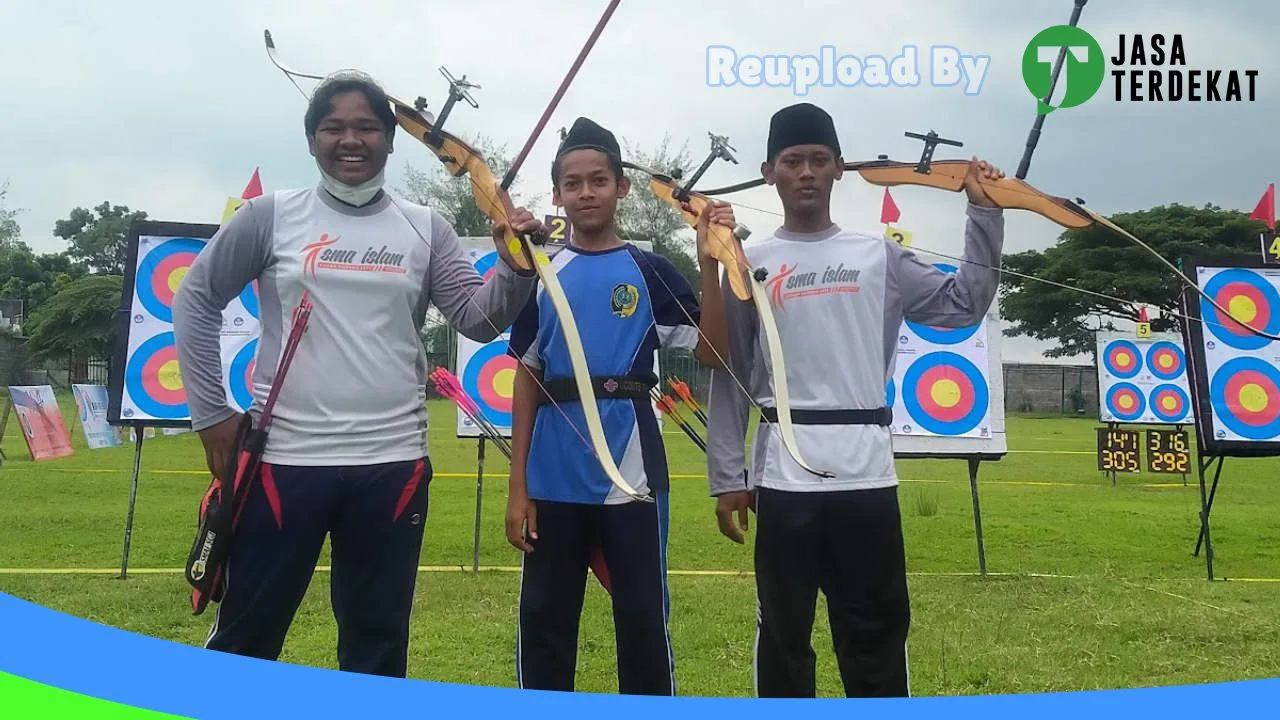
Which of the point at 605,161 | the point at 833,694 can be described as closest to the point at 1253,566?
the point at 833,694

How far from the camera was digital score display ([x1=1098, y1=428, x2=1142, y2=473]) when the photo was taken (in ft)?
23.0

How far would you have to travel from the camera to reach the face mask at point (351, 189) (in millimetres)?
1681

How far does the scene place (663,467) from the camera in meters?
1.74

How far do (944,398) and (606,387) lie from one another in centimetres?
203

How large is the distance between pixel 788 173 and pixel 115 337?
2.33 meters

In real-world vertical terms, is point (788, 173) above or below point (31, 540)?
above

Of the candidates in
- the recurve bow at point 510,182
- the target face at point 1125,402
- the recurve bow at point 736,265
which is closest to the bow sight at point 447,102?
the recurve bow at point 510,182

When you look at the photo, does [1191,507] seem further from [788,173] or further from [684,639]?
[788,173]

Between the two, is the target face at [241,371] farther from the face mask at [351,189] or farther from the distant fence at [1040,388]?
the distant fence at [1040,388]

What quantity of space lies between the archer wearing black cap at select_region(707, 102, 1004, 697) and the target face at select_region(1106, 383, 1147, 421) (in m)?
5.88

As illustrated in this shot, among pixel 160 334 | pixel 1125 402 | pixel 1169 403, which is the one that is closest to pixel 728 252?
pixel 160 334

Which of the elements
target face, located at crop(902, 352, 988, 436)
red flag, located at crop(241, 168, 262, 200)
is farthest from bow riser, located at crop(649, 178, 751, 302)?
target face, located at crop(902, 352, 988, 436)

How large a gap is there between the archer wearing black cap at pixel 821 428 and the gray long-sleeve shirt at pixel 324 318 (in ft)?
1.51

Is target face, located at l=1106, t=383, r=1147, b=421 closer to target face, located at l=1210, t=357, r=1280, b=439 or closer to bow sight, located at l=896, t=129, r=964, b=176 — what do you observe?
target face, located at l=1210, t=357, r=1280, b=439
